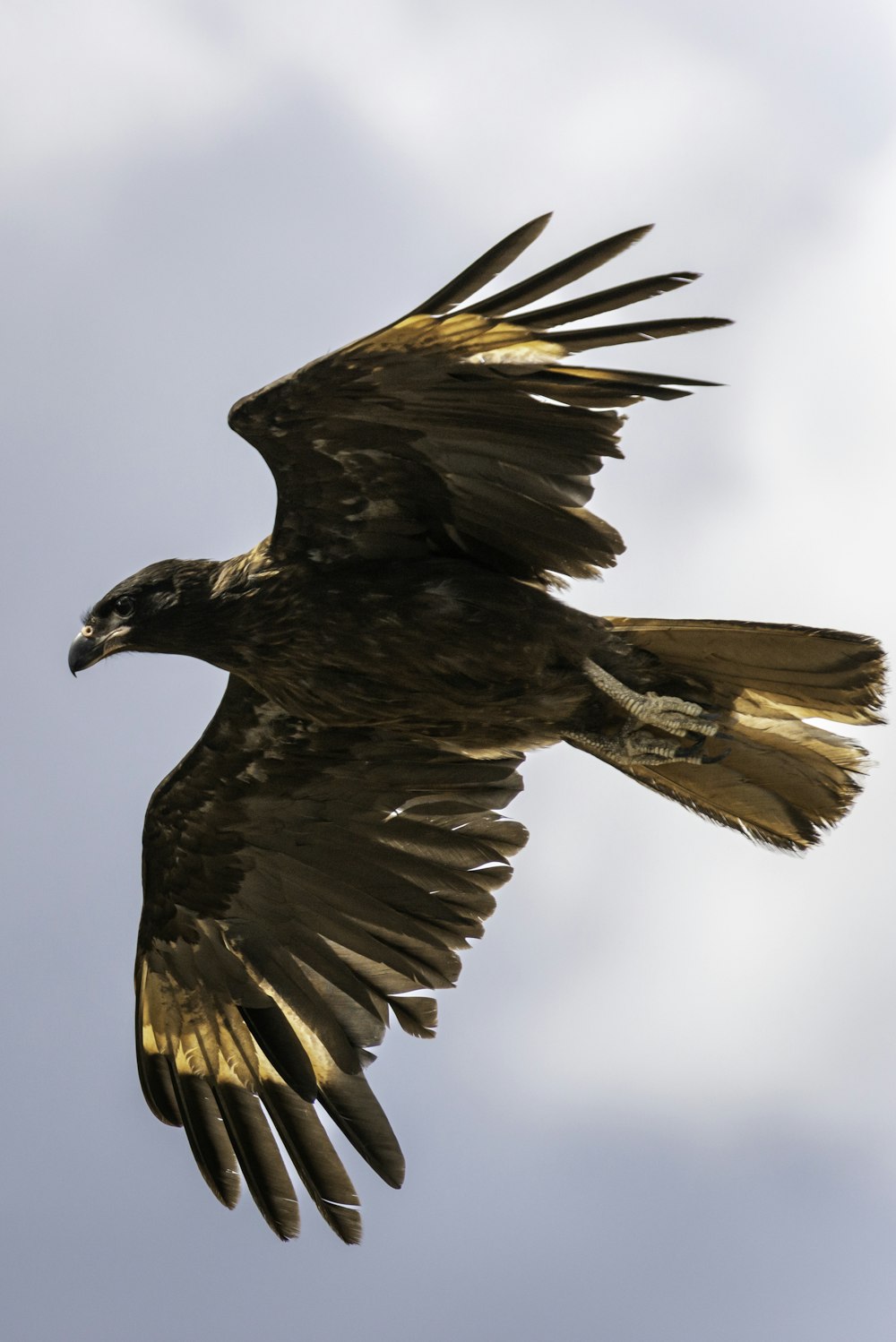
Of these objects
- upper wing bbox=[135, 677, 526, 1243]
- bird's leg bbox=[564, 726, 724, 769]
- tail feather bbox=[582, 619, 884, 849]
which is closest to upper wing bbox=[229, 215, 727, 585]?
tail feather bbox=[582, 619, 884, 849]

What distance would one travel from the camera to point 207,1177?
7.27m

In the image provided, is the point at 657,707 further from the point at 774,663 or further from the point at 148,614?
the point at 148,614

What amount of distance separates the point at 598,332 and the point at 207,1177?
3895mm

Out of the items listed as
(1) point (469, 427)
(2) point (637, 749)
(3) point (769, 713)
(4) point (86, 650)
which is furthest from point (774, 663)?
(4) point (86, 650)

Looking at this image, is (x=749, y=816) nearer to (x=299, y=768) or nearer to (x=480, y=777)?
(x=480, y=777)

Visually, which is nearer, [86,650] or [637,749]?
[637,749]

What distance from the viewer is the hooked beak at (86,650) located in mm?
7391

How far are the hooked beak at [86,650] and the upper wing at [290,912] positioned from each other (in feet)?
1.96

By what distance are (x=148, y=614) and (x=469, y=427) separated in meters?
1.76

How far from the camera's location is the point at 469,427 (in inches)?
243

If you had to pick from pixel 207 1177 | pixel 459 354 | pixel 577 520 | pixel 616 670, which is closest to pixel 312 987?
pixel 207 1177

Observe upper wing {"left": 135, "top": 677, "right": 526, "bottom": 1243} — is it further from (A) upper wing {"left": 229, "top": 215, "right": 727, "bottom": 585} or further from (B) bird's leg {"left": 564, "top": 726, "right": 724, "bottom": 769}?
(A) upper wing {"left": 229, "top": 215, "right": 727, "bottom": 585}

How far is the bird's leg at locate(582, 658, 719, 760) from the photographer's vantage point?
682 cm

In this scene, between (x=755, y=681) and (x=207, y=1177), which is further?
(x=207, y=1177)
